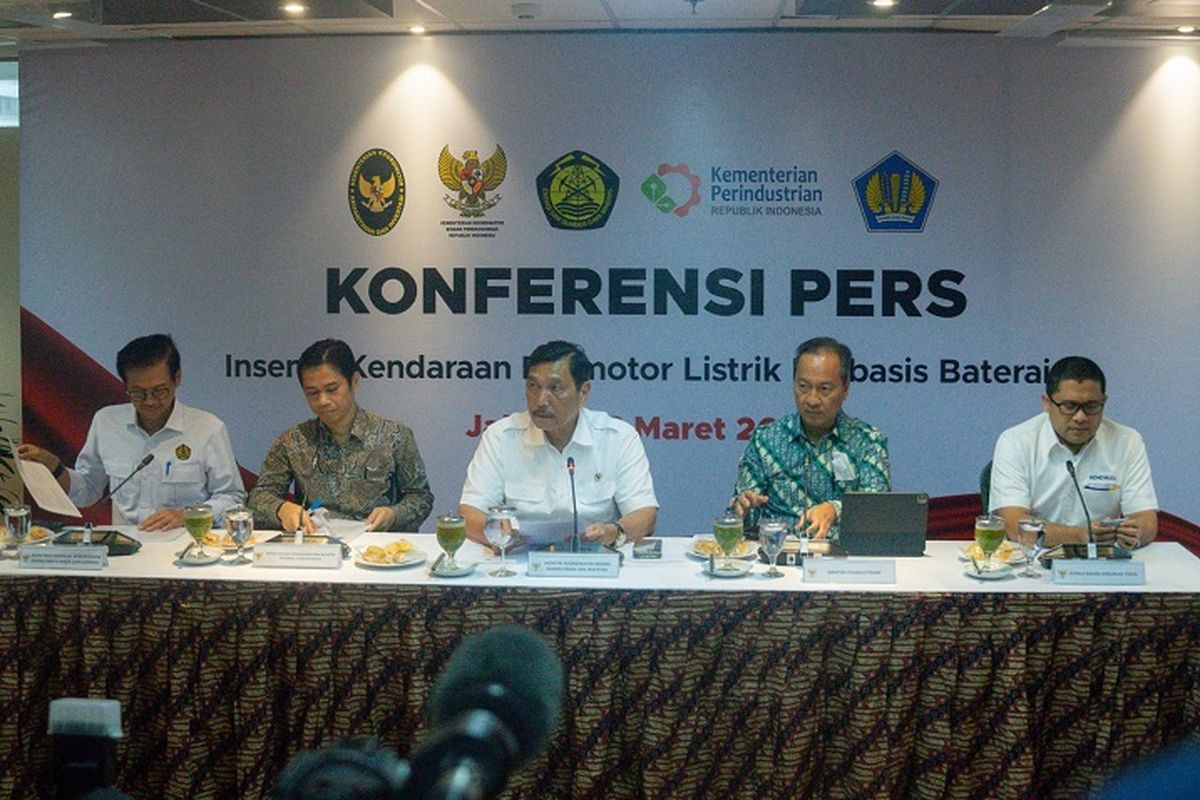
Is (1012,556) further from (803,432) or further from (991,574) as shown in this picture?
(803,432)

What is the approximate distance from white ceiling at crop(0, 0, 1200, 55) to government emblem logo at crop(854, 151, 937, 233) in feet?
1.88

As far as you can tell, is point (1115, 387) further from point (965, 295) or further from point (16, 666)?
point (16, 666)

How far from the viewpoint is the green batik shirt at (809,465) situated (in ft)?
13.6

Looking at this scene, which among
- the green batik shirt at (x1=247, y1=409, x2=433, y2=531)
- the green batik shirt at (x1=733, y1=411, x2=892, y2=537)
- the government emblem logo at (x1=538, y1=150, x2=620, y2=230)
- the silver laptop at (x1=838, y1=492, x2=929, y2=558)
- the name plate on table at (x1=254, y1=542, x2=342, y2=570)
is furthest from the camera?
the government emblem logo at (x1=538, y1=150, x2=620, y2=230)

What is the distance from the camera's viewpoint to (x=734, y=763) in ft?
10.8

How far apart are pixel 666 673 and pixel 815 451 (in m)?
1.15

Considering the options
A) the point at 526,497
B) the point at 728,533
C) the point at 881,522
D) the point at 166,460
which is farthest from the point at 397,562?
the point at 166,460

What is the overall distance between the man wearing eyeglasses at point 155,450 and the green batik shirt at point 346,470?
26 centimetres

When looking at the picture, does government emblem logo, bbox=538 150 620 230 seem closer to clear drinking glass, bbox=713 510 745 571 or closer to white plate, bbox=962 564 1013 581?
clear drinking glass, bbox=713 510 745 571

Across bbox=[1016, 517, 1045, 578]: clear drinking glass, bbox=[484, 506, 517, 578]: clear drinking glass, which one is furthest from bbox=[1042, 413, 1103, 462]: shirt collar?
bbox=[484, 506, 517, 578]: clear drinking glass

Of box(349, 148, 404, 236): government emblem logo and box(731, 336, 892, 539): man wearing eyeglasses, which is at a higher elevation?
box(349, 148, 404, 236): government emblem logo

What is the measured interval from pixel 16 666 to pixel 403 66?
309 cm

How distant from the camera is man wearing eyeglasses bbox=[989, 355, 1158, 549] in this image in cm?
401

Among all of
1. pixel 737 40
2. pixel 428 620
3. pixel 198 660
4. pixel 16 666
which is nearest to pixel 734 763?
pixel 428 620
